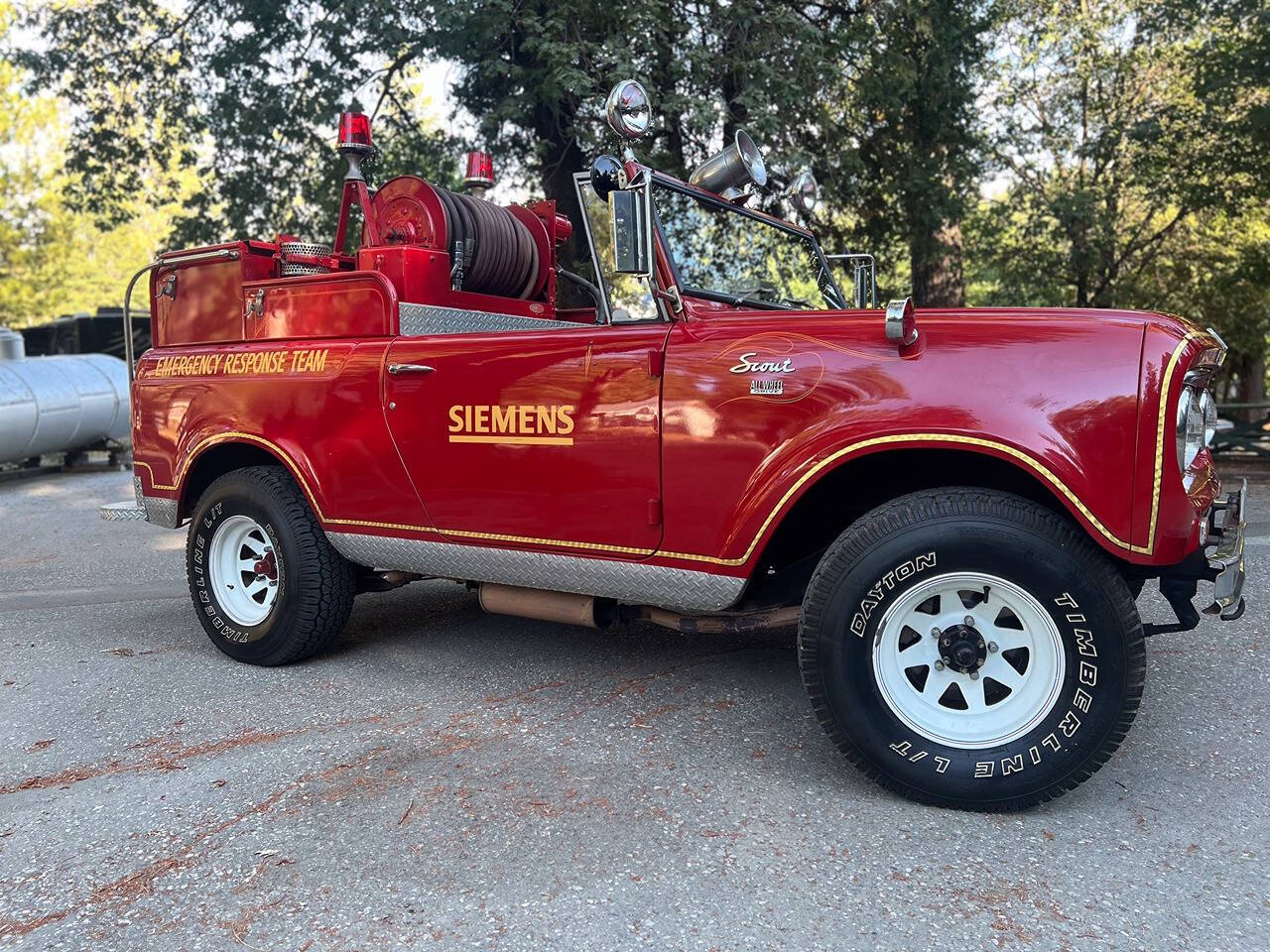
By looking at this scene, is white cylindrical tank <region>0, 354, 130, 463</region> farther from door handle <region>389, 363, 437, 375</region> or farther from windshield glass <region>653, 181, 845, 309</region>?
windshield glass <region>653, 181, 845, 309</region>

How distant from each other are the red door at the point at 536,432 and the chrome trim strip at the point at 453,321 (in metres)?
0.11

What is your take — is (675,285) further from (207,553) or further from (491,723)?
(207,553)

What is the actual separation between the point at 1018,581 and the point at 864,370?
78cm

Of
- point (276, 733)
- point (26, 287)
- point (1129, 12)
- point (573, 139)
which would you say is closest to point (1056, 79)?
point (1129, 12)

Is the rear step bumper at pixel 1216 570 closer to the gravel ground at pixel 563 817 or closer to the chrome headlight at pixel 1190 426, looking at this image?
the chrome headlight at pixel 1190 426

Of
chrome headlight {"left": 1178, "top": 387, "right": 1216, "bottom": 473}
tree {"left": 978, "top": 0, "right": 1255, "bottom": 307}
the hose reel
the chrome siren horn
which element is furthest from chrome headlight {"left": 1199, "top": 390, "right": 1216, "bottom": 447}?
tree {"left": 978, "top": 0, "right": 1255, "bottom": 307}

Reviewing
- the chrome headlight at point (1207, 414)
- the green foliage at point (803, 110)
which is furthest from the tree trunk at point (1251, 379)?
the chrome headlight at point (1207, 414)

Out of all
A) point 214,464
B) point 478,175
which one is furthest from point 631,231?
point 214,464

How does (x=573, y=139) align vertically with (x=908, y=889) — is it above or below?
above

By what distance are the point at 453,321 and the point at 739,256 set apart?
1.30m

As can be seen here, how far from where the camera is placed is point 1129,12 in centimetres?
1449

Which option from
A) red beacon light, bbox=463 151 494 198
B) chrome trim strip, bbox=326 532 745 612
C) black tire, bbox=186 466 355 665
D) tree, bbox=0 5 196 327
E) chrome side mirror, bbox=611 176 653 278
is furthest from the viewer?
tree, bbox=0 5 196 327

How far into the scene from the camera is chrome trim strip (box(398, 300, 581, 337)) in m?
4.23

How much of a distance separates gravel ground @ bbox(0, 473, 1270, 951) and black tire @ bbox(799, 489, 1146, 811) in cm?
15
